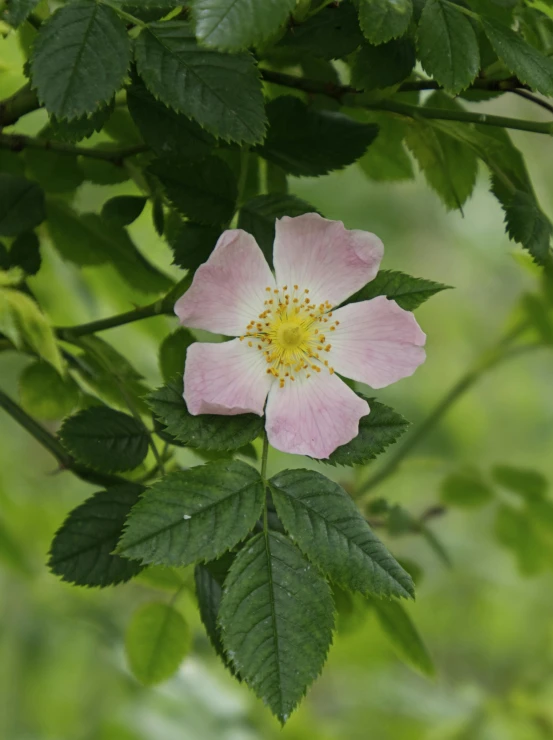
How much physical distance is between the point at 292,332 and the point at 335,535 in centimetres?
12

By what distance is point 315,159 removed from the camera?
473 millimetres

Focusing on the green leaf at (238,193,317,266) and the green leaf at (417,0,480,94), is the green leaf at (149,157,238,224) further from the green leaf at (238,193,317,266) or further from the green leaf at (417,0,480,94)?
the green leaf at (417,0,480,94)

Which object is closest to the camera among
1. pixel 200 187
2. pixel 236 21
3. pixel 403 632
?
pixel 236 21

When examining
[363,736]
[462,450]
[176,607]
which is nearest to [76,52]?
[176,607]

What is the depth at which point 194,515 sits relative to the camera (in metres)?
0.37

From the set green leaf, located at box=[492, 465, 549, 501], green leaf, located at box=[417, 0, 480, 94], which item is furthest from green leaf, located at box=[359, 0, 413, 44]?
green leaf, located at box=[492, 465, 549, 501]

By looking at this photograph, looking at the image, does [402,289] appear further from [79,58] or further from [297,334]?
[79,58]

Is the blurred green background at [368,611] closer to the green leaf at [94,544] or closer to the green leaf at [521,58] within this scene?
the green leaf at [94,544]

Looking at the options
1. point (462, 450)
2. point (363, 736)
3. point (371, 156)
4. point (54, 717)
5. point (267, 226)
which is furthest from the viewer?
point (462, 450)

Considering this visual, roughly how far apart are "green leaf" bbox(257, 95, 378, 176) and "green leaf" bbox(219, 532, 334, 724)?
0.71 ft

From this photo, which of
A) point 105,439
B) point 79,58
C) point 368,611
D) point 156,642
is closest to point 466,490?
point 368,611

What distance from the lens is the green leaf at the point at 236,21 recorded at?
13.0 inches

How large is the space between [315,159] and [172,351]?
0.13 m

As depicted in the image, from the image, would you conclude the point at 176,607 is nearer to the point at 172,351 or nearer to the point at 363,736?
the point at 172,351
